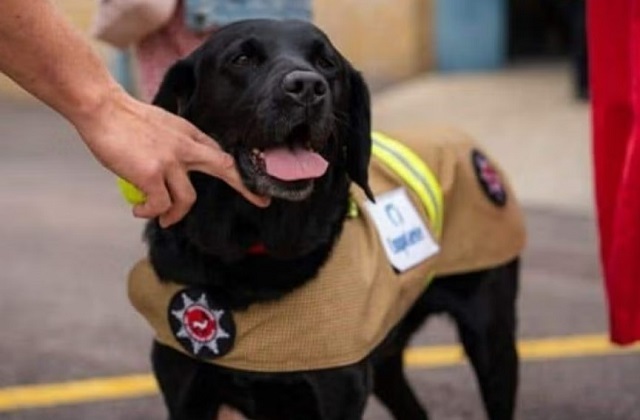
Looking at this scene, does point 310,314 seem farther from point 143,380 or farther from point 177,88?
point 143,380

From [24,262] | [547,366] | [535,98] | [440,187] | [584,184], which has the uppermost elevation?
[440,187]

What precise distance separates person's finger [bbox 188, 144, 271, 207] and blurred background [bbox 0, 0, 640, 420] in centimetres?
146

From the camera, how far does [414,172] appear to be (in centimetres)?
400

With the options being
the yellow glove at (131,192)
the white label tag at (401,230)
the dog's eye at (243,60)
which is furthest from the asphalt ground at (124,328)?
the dog's eye at (243,60)

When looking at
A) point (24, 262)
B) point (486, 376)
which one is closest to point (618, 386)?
point (486, 376)

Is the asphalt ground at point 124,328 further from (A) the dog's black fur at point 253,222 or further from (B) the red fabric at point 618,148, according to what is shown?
(A) the dog's black fur at point 253,222

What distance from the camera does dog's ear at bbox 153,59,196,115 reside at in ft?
11.1

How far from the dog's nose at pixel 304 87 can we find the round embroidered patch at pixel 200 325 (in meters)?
0.62

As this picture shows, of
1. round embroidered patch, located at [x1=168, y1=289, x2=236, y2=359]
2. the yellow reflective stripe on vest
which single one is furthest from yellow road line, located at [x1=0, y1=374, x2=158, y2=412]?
round embroidered patch, located at [x1=168, y1=289, x2=236, y2=359]

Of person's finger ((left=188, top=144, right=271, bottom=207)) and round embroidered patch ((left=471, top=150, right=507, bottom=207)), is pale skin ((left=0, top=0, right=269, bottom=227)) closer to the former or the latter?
person's finger ((left=188, top=144, right=271, bottom=207))

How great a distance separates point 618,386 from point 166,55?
6.54 feet

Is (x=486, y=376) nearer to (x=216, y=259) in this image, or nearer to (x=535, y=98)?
(x=216, y=259)

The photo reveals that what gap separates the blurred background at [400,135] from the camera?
505 centimetres

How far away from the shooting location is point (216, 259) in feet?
11.1
